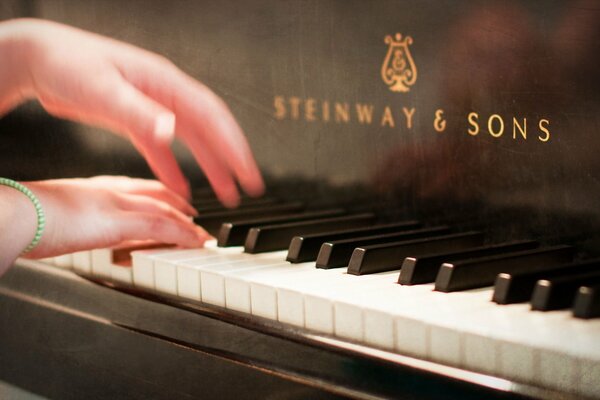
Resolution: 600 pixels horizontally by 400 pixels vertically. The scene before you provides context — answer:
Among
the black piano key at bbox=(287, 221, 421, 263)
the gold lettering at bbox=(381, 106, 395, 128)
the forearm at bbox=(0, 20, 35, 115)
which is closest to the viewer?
the black piano key at bbox=(287, 221, 421, 263)

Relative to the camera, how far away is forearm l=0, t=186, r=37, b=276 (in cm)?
156

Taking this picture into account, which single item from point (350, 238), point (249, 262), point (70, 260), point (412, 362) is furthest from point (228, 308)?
point (70, 260)

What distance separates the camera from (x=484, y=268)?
1.18 m

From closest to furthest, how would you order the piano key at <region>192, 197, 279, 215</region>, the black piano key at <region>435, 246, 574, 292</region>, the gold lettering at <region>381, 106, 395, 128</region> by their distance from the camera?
the black piano key at <region>435, 246, 574, 292</region> < the gold lettering at <region>381, 106, 395, 128</region> < the piano key at <region>192, 197, 279, 215</region>

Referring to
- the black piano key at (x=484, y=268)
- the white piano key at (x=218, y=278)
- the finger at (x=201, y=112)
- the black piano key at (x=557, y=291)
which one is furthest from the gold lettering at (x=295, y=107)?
the black piano key at (x=557, y=291)

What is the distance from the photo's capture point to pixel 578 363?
3.05 ft

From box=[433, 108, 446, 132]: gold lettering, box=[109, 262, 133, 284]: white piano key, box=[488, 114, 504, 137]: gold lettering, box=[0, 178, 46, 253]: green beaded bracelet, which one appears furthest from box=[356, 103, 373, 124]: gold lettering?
box=[0, 178, 46, 253]: green beaded bracelet

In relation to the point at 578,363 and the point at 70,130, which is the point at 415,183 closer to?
the point at 578,363

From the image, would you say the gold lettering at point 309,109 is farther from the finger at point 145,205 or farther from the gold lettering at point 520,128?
the gold lettering at point 520,128

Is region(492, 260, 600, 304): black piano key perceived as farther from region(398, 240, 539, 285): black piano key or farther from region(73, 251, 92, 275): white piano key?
region(73, 251, 92, 275): white piano key

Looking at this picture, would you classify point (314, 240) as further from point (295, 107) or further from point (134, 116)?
point (134, 116)

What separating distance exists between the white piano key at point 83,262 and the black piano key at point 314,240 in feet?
1.43

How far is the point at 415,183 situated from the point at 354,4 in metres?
0.30

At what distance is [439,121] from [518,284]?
388mm
